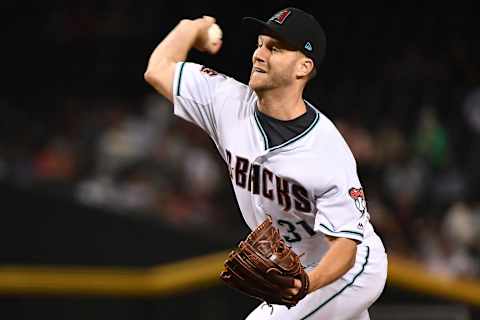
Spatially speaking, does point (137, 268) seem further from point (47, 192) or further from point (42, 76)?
point (42, 76)

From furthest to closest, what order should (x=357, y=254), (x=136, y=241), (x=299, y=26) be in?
(x=136, y=241)
(x=357, y=254)
(x=299, y=26)

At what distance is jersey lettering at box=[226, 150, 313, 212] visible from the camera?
3.03m

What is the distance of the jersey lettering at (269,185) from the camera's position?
9.94ft

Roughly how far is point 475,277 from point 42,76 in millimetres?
3876

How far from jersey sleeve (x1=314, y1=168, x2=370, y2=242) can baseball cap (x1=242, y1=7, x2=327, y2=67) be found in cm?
41

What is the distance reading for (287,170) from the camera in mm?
3018

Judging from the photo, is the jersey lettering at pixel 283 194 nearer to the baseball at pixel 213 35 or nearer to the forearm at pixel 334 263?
the forearm at pixel 334 263

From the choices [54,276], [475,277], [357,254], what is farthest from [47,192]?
[357,254]

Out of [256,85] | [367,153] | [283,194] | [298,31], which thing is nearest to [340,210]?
[283,194]

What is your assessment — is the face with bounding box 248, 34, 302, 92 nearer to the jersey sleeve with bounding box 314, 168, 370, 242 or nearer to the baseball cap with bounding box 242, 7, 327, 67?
the baseball cap with bounding box 242, 7, 327, 67

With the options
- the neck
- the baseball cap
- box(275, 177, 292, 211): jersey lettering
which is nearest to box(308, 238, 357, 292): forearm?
box(275, 177, 292, 211): jersey lettering

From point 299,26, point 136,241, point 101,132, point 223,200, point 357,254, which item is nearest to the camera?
point 299,26

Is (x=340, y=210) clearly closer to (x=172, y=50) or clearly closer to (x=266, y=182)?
(x=266, y=182)

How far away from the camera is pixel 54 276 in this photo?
6168 millimetres
